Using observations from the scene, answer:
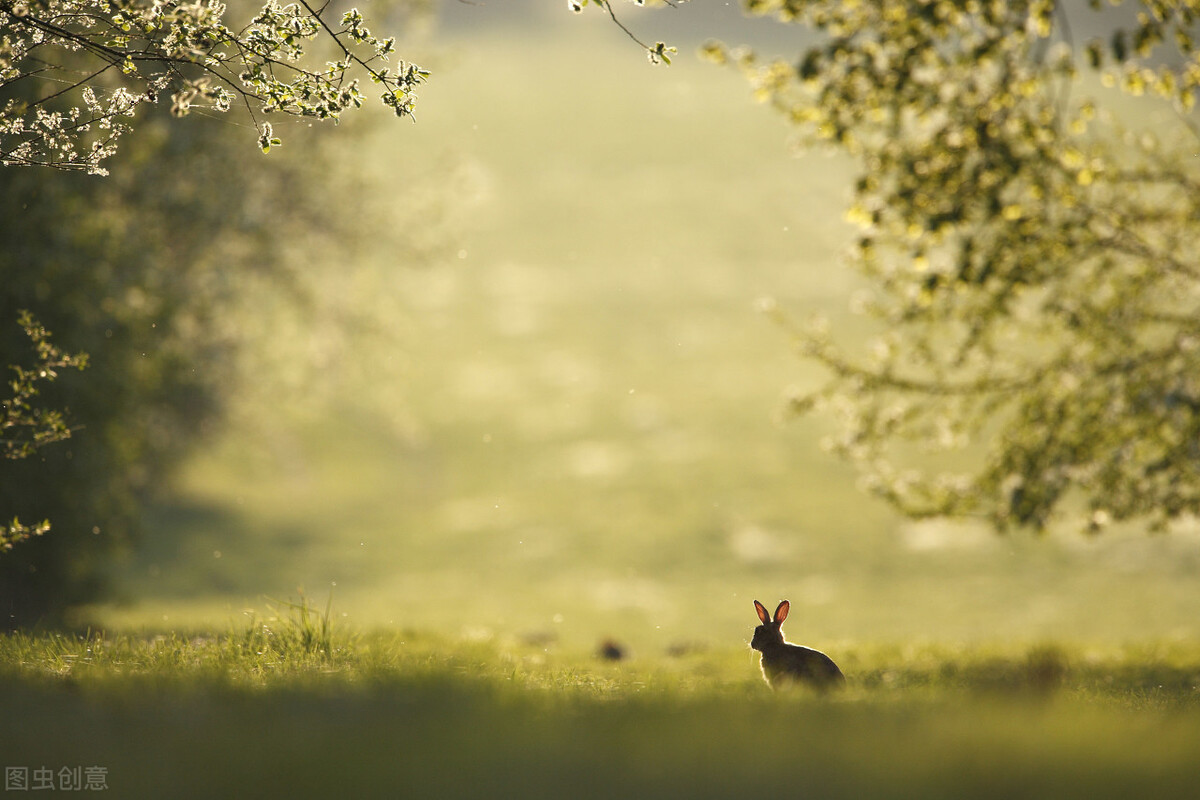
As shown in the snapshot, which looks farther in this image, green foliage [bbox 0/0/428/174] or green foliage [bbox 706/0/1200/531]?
green foliage [bbox 706/0/1200/531]

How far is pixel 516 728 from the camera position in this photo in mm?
5703

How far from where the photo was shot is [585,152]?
8544 cm

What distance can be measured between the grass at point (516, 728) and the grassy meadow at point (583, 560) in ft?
0.10

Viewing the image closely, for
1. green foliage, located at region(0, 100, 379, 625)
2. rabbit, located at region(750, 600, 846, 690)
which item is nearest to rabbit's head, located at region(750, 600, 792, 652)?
rabbit, located at region(750, 600, 846, 690)

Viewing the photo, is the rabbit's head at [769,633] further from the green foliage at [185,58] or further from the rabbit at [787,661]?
the green foliage at [185,58]

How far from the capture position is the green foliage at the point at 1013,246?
945cm

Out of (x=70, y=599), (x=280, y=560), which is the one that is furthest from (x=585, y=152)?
(x=70, y=599)

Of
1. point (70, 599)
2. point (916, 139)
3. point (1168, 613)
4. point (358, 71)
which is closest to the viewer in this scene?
point (916, 139)

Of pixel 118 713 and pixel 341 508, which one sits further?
pixel 341 508

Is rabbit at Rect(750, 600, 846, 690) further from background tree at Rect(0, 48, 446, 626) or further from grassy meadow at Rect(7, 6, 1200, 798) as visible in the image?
background tree at Rect(0, 48, 446, 626)

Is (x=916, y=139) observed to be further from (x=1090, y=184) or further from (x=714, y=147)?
(x=714, y=147)

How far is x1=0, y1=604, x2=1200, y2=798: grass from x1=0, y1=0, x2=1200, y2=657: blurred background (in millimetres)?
1916

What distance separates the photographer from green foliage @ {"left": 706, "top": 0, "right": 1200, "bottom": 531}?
9.45m

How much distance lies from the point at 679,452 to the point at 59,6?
1622 inches
